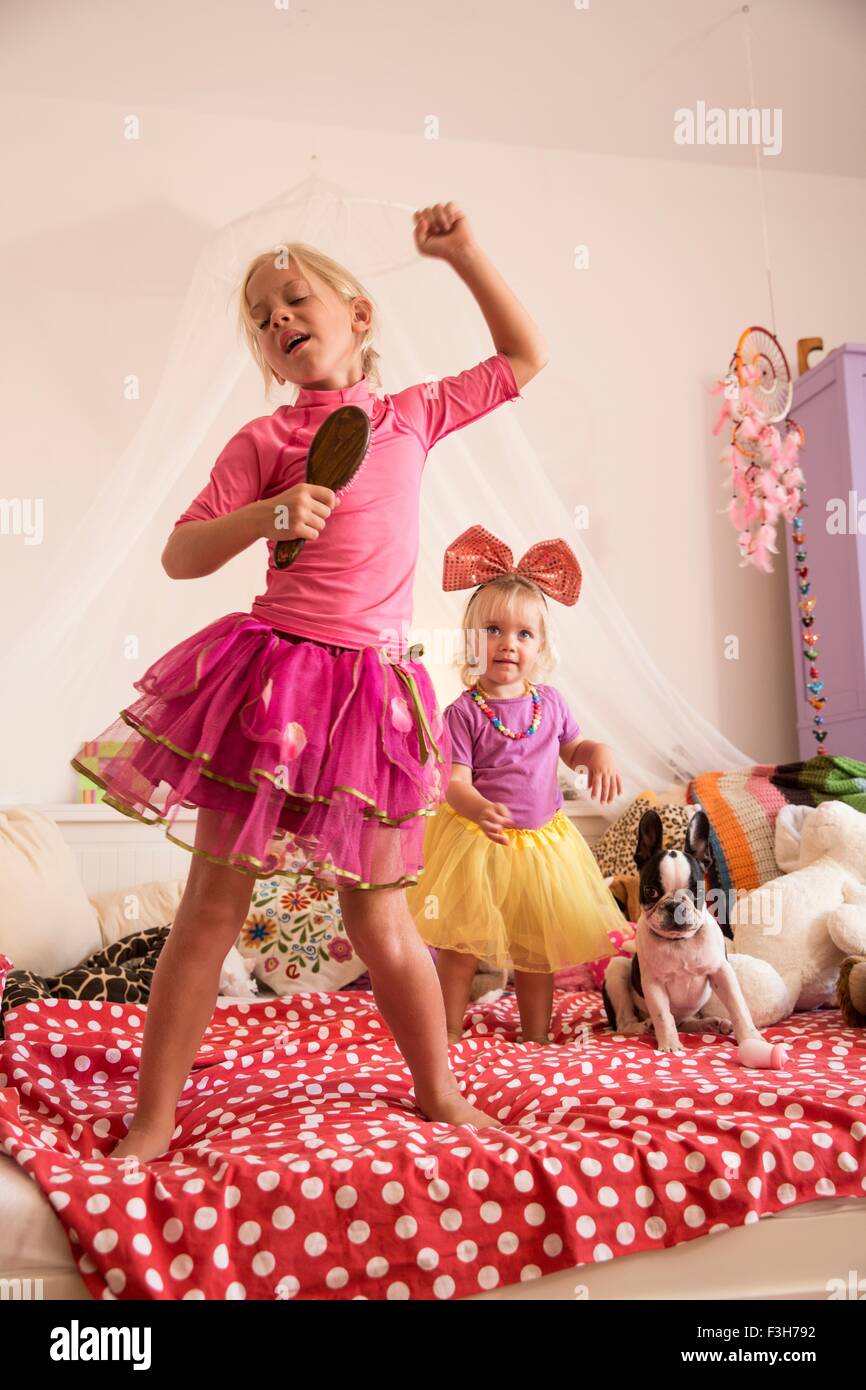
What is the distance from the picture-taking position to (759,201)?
4.12m

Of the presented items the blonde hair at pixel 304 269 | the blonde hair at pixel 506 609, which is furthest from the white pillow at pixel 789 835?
the blonde hair at pixel 304 269

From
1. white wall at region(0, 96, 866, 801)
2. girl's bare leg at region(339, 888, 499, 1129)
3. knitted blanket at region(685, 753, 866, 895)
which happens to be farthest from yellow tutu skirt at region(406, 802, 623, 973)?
white wall at region(0, 96, 866, 801)

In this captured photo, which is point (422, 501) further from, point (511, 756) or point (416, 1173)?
point (416, 1173)

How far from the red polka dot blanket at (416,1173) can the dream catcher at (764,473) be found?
86.9 inches

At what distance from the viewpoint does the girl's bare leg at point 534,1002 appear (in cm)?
185

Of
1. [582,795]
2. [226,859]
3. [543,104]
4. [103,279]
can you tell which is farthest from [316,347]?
[543,104]

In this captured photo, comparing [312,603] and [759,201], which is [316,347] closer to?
[312,603]

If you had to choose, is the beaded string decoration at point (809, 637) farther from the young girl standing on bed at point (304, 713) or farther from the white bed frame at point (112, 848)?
the young girl standing on bed at point (304, 713)

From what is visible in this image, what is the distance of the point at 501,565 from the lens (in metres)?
2.18

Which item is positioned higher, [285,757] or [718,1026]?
[285,757]

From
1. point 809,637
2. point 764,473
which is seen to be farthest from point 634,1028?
point 764,473

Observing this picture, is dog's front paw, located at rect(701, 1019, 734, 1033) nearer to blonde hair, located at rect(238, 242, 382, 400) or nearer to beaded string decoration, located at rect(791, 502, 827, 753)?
blonde hair, located at rect(238, 242, 382, 400)

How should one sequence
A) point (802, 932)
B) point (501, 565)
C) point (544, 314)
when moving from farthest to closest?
point (544, 314) < point (501, 565) < point (802, 932)

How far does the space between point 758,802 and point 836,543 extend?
4.00 feet
